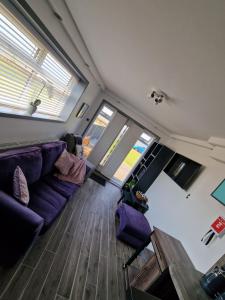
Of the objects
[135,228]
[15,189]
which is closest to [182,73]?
[15,189]

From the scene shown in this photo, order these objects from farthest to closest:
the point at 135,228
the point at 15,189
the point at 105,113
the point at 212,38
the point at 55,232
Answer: the point at 105,113 < the point at 135,228 < the point at 55,232 < the point at 15,189 < the point at 212,38

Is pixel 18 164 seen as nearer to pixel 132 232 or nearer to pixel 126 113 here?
pixel 132 232

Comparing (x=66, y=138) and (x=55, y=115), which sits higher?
(x=55, y=115)

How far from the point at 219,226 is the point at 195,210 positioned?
0.64 m

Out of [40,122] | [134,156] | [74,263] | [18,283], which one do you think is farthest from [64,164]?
[134,156]

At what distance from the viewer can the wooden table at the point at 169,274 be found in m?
1.68

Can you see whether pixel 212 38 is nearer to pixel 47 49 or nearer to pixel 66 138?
pixel 47 49

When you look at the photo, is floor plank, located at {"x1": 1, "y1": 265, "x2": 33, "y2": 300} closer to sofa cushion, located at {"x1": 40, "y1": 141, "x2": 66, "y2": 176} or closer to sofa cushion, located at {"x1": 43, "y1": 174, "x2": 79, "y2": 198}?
sofa cushion, located at {"x1": 43, "y1": 174, "x2": 79, "y2": 198}

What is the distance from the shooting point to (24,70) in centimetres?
225

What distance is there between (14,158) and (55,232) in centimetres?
136

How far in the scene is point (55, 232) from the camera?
2.76 metres

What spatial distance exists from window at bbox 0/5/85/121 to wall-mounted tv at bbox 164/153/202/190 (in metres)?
2.74

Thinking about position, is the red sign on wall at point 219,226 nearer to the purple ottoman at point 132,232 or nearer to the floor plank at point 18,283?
the purple ottoman at point 132,232

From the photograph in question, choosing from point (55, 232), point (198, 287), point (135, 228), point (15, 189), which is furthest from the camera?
point (135, 228)
